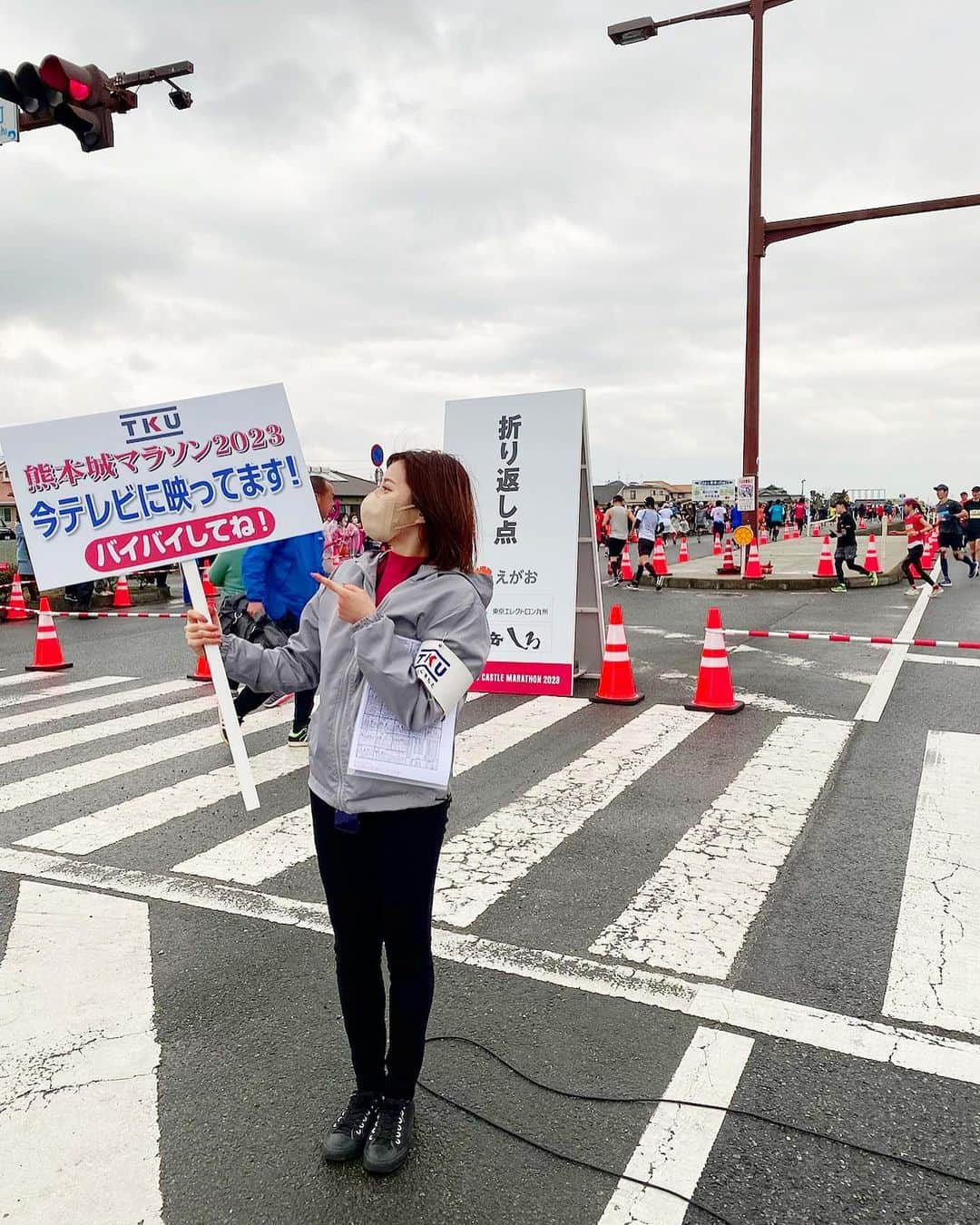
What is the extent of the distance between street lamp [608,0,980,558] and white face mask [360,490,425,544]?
1623 centimetres

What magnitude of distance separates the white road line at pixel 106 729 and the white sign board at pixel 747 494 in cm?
1361

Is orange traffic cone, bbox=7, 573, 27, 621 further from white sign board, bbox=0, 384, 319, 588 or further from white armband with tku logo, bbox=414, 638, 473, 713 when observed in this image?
white armband with tku logo, bbox=414, 638, 473, 713

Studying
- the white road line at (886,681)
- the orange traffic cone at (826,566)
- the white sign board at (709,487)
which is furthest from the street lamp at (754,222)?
the white sign board at (709,487)

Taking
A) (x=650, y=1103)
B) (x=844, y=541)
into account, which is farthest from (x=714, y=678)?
(x=844, y=541)

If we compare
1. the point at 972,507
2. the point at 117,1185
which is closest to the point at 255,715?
the point at 117,1185

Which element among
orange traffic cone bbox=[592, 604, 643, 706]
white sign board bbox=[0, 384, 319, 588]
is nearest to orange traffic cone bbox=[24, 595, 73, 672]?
orange traffic cone bbox=[592, 604, 643, 706]

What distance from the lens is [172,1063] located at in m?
3.00

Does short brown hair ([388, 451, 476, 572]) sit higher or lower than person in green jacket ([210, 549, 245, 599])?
higher

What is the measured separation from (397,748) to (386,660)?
9.6 inches

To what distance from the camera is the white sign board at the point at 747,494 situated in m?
19.4

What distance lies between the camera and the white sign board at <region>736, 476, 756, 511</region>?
19406 mm

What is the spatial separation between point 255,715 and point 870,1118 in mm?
6257

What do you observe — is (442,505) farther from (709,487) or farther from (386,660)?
(709,487)

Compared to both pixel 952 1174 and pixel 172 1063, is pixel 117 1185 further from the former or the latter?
pixel 952 1174
